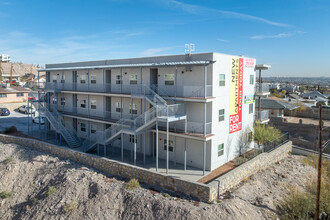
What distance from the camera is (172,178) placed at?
1700 cm

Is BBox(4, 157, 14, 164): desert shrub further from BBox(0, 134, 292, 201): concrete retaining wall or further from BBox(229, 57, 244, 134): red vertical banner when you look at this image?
BBox(229, 57, 244, 134): red vertical banner

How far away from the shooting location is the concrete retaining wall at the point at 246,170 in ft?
53.7

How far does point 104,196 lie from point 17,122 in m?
25.7

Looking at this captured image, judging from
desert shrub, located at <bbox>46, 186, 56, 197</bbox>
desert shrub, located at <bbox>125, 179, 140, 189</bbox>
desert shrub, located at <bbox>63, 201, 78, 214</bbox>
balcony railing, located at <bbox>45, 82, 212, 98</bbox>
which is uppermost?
balcony railing, located at <bbox>45, 82, 212, 98</bbox>

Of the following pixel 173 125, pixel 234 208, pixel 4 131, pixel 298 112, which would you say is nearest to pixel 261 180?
pixel 234 208

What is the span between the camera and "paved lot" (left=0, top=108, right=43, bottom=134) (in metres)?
32.8

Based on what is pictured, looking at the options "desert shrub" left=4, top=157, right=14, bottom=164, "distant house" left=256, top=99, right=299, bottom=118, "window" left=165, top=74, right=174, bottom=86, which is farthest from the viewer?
"distant house" left=256, top=99, right=299, bottom=118

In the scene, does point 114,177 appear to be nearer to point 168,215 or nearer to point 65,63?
point 168,215

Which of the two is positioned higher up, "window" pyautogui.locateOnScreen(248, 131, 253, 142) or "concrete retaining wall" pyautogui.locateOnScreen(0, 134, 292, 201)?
"window" pyautogui.locateOnScreen(248, 131, 253, 142)

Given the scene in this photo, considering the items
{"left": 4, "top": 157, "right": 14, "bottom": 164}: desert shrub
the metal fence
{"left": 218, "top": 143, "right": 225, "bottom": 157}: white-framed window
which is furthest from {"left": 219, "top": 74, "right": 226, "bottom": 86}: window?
{"left": 4, "top": 157, "right": 14, "bottom": 164}: desert shrub

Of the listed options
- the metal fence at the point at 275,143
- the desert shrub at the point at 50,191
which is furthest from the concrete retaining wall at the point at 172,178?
the desert shrub at the point at 50,191

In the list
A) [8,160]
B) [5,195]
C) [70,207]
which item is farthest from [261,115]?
[8,160]

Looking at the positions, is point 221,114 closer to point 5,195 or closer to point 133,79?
point 133,79

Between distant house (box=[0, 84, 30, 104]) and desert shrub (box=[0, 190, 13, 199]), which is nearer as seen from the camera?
desert shrub (box=[0, 190, 13, 199])
